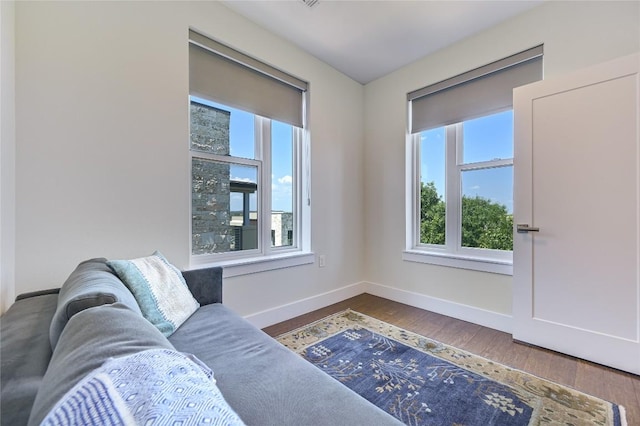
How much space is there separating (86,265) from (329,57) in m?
2.67

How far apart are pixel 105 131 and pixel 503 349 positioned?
119 inches

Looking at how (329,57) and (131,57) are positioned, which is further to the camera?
(329,57)

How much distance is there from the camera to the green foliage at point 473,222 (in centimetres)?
236

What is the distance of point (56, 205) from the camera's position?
1.45 m

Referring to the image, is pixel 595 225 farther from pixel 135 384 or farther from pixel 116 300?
pixel 116 300

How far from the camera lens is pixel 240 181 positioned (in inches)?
91.7

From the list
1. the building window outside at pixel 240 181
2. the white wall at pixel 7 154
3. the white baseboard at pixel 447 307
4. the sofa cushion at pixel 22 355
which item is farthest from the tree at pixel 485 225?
the white wall at pixel 7 154

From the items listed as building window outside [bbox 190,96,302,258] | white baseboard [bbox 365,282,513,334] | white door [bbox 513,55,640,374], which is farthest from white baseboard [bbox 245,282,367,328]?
white door [bbox 513,55,640,374]

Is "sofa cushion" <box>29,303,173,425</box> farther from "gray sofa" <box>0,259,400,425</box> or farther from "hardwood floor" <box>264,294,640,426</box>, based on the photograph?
"hardwood floor" <box>264,294,640,426</box>

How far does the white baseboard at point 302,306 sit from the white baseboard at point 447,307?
25cm

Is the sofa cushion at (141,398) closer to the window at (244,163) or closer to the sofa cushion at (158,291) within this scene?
the sofa cushion at (158,291)

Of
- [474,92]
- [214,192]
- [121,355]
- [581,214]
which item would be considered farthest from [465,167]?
[121,355]

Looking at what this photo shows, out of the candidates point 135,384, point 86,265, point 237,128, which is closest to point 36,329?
point 86,265

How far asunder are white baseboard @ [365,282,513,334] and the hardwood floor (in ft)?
0.20
